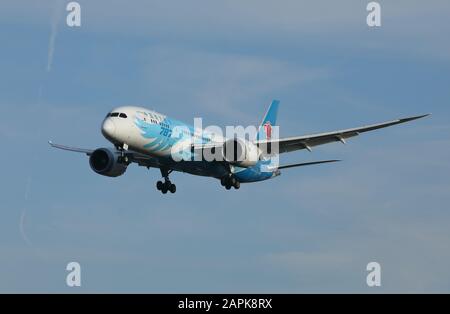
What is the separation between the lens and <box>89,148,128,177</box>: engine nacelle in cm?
6719

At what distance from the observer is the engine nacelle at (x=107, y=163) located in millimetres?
67188

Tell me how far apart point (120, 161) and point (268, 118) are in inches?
740

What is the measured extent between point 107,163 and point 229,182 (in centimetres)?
856

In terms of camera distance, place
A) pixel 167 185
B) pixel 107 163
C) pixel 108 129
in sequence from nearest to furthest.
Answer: pixel 108 129
pixel 107 163
pixel 167 185

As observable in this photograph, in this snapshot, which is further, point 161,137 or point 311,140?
point 311,140

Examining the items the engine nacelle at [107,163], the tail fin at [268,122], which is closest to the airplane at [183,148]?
the engine nacelle at [107,163]

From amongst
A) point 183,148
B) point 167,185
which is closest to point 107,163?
point 167,185

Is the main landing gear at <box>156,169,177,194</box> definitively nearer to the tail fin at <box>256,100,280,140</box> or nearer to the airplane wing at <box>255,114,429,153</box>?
the airplane wing at <box>255,114,429,153</box>

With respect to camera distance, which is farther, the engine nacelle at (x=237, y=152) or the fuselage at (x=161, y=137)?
the engine nacelle at (x=237, y=152)

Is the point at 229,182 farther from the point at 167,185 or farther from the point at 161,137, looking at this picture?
the point at 161,137

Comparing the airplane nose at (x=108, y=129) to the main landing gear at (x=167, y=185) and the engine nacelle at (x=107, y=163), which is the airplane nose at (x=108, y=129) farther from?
the main landing gear at (x=167, y=185)

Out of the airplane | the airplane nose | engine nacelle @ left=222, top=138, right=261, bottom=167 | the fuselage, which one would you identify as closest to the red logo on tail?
the airplane

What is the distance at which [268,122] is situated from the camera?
257ft

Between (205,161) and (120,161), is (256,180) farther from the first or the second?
(120,161)
